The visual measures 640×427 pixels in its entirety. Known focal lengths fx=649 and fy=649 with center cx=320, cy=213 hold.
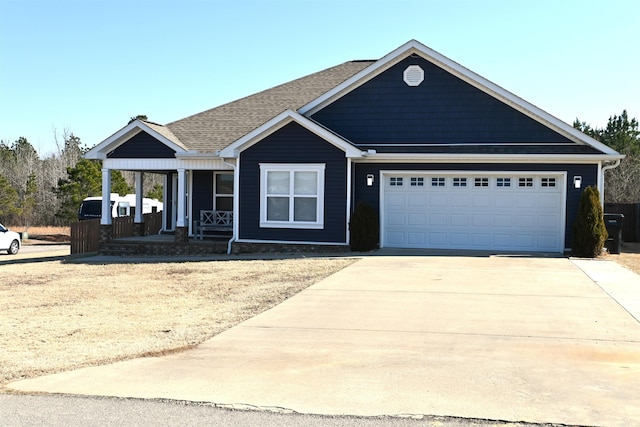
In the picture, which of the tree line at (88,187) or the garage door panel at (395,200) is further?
the tree line at (88,187)

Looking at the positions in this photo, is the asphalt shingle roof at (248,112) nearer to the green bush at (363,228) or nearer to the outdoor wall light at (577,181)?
the green bush at (363,228)

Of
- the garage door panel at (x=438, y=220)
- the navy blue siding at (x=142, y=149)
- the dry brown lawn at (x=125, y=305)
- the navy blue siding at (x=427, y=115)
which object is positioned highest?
the navy blue siding at (x=427, y=115)

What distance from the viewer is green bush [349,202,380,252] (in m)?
18.4

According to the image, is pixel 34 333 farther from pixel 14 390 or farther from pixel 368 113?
pixel 368 113

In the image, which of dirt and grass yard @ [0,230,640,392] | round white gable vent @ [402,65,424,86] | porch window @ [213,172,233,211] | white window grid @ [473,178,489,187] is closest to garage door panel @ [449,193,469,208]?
white window grid @ [473,178,489,187]

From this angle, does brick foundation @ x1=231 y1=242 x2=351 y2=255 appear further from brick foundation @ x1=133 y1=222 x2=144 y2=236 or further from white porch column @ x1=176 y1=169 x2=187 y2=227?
brick foundation @ x1=133 y1=222 x2=144 y2=236

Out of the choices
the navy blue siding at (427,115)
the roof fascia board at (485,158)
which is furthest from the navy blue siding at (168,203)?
the roof fascia board at (485,158)

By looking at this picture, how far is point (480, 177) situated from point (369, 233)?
3.73 meters

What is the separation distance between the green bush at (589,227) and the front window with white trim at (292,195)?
7.13 m

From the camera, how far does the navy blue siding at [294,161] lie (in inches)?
745

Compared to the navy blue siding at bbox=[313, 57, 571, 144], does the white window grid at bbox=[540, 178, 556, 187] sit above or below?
below

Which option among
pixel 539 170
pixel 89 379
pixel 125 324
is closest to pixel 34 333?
pixel 125 324

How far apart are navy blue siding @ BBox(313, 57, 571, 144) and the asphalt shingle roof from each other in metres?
3.34

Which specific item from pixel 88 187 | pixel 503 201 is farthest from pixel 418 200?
pixel 88 187
